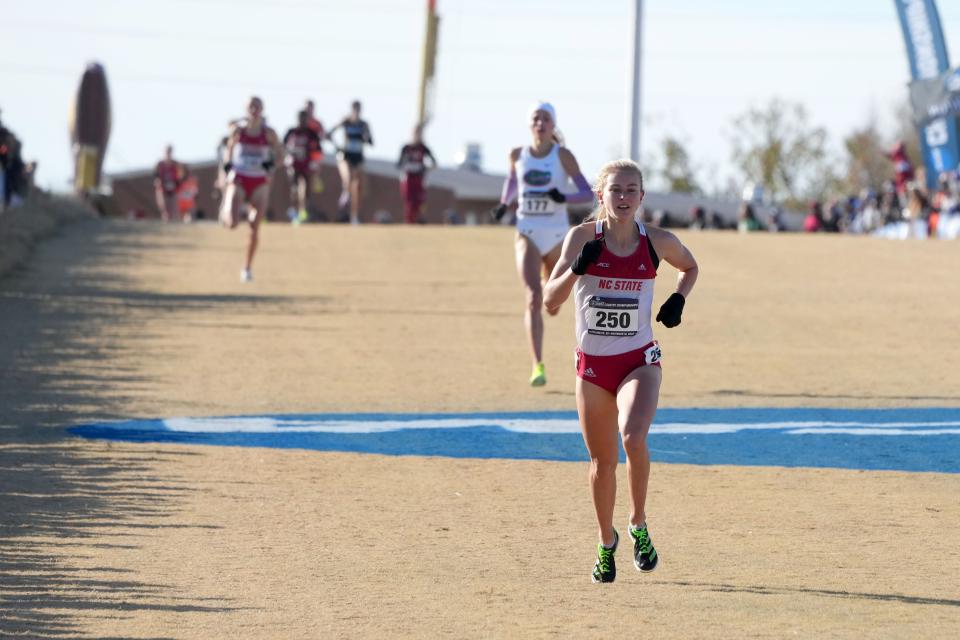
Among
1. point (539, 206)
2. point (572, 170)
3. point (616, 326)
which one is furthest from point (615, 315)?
point (539, 206)

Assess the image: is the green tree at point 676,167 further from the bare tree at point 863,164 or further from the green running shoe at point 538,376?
the green running shoe at point 538,376

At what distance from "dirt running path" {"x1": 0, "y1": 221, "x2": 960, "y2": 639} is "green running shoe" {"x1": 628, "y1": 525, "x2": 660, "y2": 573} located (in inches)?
Result: 4.7

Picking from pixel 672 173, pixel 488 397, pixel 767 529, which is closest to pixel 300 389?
pixel 488 397

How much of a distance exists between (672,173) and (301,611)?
98.0m

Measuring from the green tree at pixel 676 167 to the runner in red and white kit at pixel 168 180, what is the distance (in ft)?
211

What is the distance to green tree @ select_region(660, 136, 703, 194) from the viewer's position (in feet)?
338

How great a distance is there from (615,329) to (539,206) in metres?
6.25

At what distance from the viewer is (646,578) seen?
25.7 feet

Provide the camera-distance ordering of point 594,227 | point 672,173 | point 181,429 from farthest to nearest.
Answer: point 672,173, point 181,429, point 594,227

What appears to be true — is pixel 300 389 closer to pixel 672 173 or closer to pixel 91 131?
pixel 91 131

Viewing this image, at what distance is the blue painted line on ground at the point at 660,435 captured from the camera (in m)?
11.2

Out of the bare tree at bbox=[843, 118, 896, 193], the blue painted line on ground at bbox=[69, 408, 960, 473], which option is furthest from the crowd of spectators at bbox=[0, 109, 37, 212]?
the bare tree at bbox=[843, 118, 896, 193]

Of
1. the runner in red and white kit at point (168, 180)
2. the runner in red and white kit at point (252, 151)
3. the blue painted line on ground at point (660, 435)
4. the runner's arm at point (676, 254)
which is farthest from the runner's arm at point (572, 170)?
the runner in red and white kit at point (168, 180)

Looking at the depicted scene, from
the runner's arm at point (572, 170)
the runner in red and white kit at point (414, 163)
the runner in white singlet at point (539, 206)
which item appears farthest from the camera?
the runner in red and white kit at point (414, 163)
